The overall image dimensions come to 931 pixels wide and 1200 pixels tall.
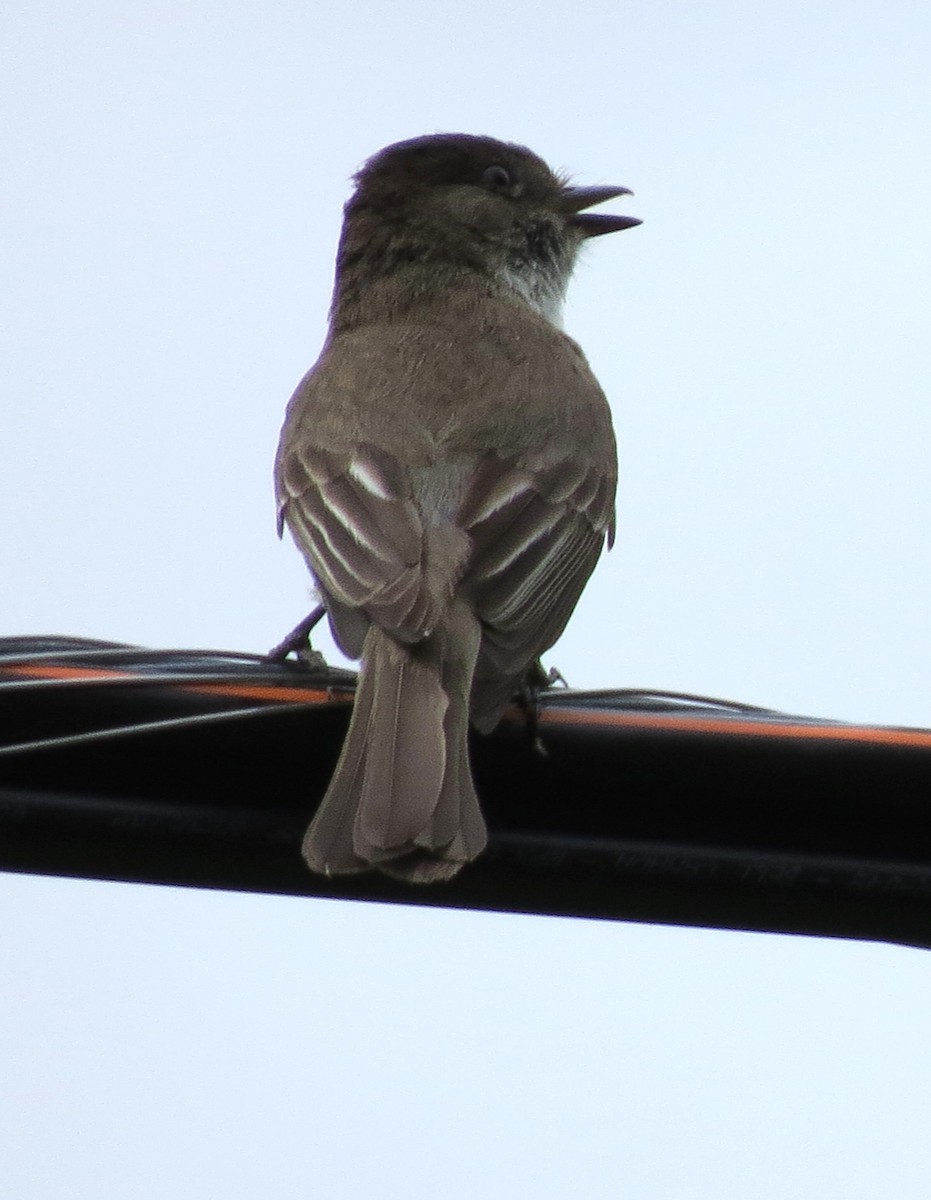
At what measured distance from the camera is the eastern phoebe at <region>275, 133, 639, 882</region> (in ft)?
13.5

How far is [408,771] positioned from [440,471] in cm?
144

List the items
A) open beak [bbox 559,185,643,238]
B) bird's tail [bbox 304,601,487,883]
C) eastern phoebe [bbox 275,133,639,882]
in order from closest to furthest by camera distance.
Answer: bird's tail [bbox 304,601,487,883], eastern phoebe [bbox 275,133,639,882], open beak [bbox 559,185,643,238]

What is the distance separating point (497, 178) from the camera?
8.05 metres

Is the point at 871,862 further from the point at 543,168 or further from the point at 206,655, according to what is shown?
the point at 543,168

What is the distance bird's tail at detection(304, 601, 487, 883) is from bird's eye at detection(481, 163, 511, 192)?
3.66 m

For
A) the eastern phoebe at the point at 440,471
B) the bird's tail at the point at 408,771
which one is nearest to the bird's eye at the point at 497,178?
the eastern phoebe at the point at 440,471

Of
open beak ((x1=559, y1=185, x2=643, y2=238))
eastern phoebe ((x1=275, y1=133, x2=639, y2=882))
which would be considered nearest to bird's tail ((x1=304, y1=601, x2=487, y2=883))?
eastern phoebe ((x1=275, y1=133, x2=639, y2=882))

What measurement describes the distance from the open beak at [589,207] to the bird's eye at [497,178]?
0.22 metres

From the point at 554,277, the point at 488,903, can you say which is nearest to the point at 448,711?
the point at 488,903

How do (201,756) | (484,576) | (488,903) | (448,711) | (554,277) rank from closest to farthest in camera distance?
(201,756)
(488,903)
(448,711)
(484,576)
(554,277)

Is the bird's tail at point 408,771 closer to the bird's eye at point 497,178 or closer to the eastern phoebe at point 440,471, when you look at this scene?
the eastern phoebe at point 440,471

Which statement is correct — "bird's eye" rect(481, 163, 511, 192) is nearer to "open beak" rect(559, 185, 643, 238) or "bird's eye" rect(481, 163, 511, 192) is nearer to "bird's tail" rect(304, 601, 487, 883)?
"open beak" rect(559, 185, 643, 238)

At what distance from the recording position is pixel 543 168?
26.7 ft

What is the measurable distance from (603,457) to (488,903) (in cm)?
246
